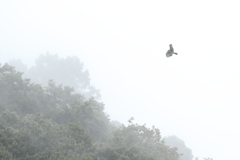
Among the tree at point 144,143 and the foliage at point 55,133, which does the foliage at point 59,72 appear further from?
the tree at point 144,143

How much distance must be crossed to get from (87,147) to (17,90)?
14873mm

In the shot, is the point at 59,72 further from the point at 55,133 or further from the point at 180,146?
the point at 55,133

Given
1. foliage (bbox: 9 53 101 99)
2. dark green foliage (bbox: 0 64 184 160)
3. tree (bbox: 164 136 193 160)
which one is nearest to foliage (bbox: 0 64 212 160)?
dark green foliage (bbox: 0 64 184 160)

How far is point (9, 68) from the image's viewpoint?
87.2 ft

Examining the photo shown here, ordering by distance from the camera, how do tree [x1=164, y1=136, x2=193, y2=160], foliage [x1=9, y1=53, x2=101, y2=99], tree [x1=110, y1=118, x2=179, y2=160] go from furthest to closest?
foliage [x1=9, y1=53, x2=101, y2=99] → tree [x1=164, y1=136, x2=193, y2=160] → tree [x1=110, y1=118, x2=179, y2=160]

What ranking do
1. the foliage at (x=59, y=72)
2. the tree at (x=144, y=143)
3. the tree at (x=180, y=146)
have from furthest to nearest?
1. the foliage at (x=59, y=72)
2. the tree at (x=180, y=146)
3. the tree at (x=144, y=143)

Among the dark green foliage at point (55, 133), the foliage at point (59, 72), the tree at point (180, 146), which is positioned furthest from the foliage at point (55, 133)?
the foliage at point (59, 72)

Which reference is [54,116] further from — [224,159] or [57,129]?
[224,159]

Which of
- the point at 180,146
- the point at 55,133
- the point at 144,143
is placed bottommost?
the point at 55,133

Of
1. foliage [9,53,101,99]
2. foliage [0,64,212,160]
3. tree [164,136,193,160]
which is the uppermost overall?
foliage [9,53,101,99]

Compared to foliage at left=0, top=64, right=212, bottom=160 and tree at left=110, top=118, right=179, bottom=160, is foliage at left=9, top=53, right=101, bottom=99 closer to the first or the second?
foliage at left=0, top=64, right=212, bottom=160

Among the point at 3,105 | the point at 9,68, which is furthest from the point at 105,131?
the point at 9,68

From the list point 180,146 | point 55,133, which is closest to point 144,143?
point 55,133

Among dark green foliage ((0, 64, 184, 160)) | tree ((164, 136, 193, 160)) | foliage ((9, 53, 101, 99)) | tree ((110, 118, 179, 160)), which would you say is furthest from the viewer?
foliage ((9, 53, 101, 99))
